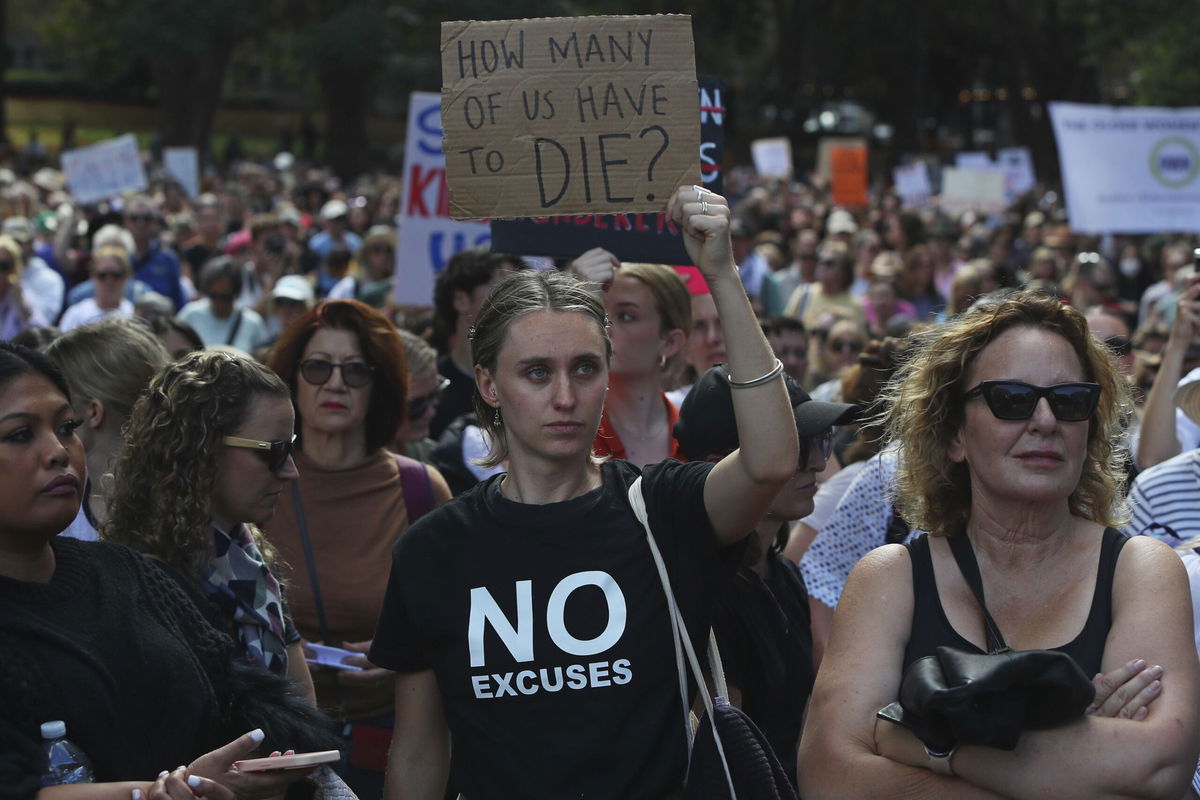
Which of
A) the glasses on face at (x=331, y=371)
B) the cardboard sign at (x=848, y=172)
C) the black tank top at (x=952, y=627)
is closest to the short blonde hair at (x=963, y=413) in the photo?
the black tank top at (x=952, y=627)

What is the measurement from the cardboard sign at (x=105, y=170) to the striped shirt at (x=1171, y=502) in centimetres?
1311

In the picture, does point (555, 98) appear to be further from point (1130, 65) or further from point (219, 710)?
point (1130, 65)

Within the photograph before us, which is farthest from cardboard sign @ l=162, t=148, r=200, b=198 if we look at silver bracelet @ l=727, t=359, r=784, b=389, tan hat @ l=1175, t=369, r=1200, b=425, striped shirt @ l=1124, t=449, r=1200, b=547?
silver bracelet @ l=727, t=359, r=784, b=389

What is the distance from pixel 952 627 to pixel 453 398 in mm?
3711

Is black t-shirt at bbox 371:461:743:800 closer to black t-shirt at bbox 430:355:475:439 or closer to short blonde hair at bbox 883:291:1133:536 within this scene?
short blonde hair at bbox 883:291:1133:536

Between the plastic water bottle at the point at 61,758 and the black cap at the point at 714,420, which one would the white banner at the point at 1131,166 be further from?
the plastic water bottle at the point at 61,758

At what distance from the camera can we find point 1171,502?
4.06m

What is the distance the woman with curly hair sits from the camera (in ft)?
11.3

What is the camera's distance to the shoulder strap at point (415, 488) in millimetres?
4496

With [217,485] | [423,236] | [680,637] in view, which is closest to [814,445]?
[680,637]

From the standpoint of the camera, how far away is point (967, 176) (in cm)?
2008

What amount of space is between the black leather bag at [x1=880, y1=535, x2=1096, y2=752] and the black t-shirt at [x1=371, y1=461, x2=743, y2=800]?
47 centimetres

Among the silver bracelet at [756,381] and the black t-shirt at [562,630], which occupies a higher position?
the silver bracelet at [756,381]

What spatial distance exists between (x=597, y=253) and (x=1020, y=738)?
8.11 ft
